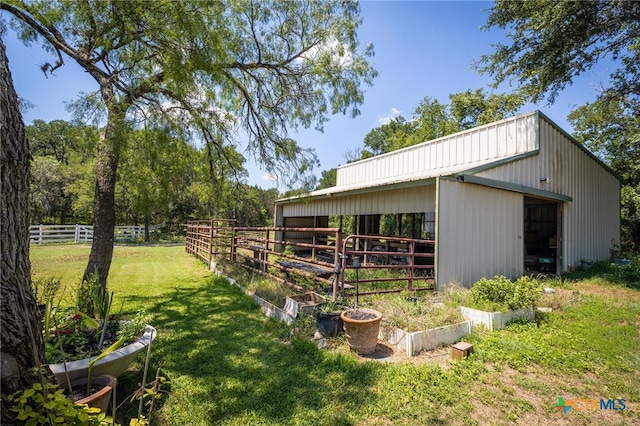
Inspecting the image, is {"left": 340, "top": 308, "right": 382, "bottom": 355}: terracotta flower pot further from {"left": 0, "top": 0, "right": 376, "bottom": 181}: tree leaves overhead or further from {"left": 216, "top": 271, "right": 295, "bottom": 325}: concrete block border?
{"left": 0, "top": 0, "right": 376, "bottom": 181}: tree leaves overhead

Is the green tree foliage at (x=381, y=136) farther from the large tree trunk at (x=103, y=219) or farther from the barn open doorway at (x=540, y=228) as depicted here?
the large tree trunk at (x=103, y=219)

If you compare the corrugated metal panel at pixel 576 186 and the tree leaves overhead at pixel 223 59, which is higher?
the tree leaves overhead at pixel 223 59

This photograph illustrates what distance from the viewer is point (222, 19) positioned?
14.6 feet

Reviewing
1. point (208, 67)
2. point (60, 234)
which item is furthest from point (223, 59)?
point (60, 234)

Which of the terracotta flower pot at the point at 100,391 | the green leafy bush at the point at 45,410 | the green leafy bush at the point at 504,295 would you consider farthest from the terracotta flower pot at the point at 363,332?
the green leafy bush at the point at 45,410

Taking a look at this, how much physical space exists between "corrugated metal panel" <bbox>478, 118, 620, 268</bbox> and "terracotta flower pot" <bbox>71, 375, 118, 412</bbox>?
24.9 ft

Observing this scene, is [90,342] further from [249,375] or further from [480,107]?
[480,107]

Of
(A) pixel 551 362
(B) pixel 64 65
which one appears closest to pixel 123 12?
(B) pixel 64 65

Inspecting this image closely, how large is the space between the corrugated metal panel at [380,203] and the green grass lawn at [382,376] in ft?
11.1

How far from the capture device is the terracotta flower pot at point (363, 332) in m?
3.55

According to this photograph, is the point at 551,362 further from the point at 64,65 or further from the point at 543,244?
the point at 543,244

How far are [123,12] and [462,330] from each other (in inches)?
241

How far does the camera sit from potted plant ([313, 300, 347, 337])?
13.0 feet

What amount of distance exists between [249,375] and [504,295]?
13.7 ft
